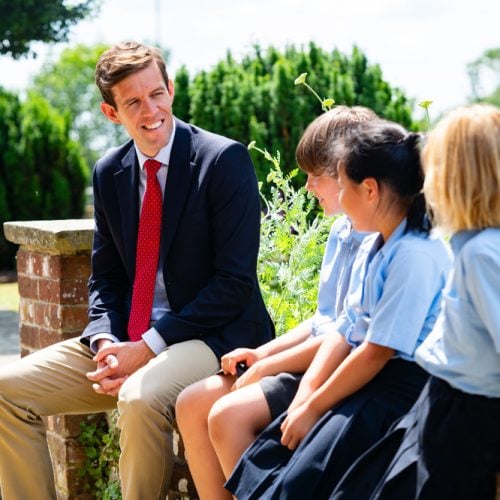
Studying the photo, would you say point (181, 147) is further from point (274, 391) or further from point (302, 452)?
point (302, 452)

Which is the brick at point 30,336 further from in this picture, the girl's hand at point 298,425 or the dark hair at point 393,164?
the dark hair at point 393,164

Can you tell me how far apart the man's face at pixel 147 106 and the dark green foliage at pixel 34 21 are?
1318 cm

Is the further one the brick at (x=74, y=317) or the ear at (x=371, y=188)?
the brick at (x=74, y=317)

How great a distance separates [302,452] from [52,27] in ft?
48.9

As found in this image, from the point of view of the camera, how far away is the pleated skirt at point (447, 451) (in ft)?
7.20

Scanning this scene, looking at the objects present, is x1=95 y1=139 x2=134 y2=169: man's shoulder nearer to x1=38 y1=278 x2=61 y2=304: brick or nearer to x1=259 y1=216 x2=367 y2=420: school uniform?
x1=38 y1=278 x2=61 y2=304: brick

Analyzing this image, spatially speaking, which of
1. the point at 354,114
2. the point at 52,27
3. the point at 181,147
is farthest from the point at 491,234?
the point at 52,27

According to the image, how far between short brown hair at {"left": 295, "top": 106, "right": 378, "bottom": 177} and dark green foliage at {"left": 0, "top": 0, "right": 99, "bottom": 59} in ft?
45.7

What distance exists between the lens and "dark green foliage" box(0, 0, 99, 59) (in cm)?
1605

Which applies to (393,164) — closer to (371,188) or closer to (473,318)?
(371,188)

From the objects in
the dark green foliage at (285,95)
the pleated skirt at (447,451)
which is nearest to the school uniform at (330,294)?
the pleated skirt at (447,451)

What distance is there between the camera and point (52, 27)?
53.9 feet

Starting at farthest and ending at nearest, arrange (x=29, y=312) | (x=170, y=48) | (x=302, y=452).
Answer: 1. (x=170, y=48)
2. (x=29, y=312)
3. (x=302, y=452)

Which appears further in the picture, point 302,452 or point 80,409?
point 80,409
